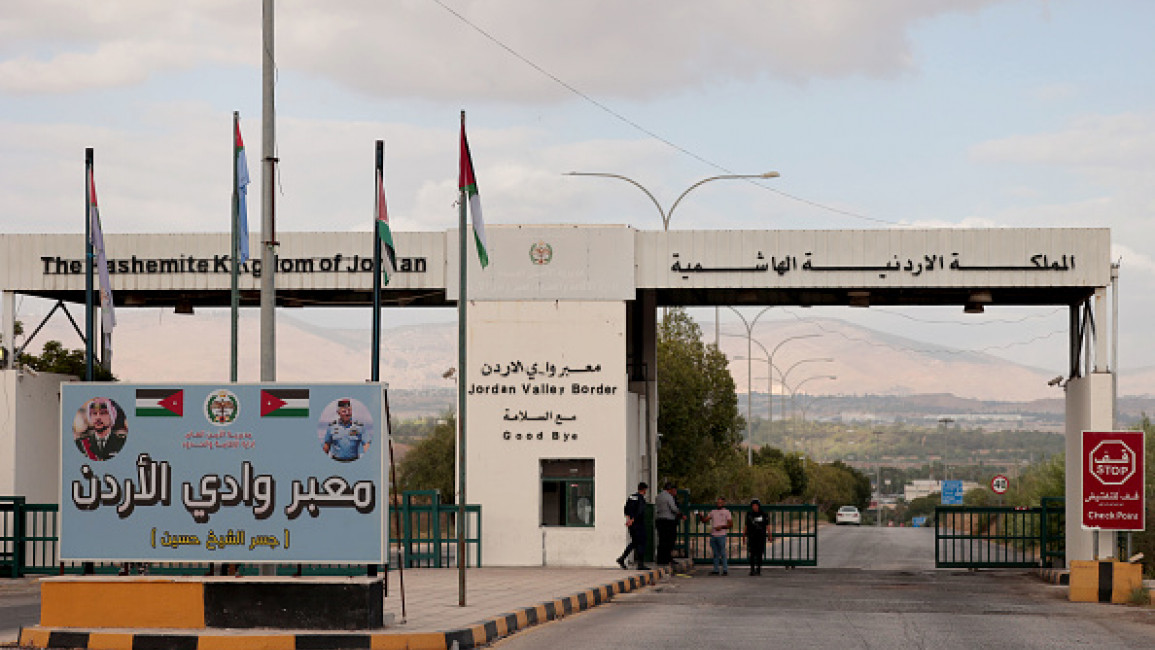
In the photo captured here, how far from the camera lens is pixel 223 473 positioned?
1602 centimetres

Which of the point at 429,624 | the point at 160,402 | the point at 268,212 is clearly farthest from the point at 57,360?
the point at 429,624

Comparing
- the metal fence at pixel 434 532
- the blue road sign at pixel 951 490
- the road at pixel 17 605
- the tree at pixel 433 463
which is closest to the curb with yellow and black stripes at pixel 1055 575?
the metal fence at pixel 434 532

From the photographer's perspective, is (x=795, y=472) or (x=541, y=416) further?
(x=795, y=472)

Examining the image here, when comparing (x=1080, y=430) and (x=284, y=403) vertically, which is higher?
(x=284, y=403)

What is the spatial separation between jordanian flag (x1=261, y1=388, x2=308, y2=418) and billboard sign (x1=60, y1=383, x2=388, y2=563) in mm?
11

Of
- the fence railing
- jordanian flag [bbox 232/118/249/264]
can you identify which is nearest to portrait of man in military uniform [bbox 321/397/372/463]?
jordanian flag [bbox 232/118/249/264]

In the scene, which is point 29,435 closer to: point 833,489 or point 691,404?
point 691,404

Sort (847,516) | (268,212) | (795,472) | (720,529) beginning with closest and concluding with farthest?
(268,212) → (720,529) → (795,472) → (847,516)

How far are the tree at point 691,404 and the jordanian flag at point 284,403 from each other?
34.8 meters

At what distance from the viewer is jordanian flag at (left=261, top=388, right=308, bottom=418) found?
52.2ft

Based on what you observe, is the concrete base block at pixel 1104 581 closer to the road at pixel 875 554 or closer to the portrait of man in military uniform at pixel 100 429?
the road at pixel 875 554

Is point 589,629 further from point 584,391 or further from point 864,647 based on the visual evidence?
point 584,391

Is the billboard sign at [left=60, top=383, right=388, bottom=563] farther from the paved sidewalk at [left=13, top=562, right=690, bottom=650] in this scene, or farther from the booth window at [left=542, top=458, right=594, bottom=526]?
the booth window at [left=542, top=458, right=594, bottom=526]

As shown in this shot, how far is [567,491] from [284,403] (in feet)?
47.2
